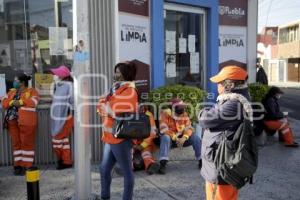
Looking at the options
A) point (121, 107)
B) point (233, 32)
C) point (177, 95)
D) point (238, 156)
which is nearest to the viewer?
point (238, 156)

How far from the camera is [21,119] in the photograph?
696 centimetres

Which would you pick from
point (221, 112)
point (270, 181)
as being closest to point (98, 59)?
point (270, 181)

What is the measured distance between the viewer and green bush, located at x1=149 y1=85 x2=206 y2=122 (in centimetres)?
819

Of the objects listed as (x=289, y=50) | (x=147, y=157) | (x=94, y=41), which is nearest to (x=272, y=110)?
(x=147, y=157)

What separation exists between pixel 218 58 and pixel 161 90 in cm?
256

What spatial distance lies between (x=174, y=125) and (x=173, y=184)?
1260 mm

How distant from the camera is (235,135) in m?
3.95

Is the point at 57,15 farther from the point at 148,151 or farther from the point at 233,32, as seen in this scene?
the point at 233,32

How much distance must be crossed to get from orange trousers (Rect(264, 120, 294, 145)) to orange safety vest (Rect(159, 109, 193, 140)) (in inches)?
112

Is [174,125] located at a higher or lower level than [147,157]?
higher

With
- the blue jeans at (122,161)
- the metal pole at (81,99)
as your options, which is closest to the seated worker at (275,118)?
the blue jeans at (122,161)

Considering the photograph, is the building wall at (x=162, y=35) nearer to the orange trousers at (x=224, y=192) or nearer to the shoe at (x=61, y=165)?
the shoe at (x=61, y=165)

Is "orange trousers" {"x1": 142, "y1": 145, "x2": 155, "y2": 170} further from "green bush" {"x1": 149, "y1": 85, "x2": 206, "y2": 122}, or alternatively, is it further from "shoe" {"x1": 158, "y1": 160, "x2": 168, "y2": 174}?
"green bush" {"x1": 149, "y1": 85, "x2": 206, "y2": 122}

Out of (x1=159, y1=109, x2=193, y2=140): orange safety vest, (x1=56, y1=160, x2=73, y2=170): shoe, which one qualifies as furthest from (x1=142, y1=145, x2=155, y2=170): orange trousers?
(x1=56, y1=160, x2=73, y2=170): shoe
